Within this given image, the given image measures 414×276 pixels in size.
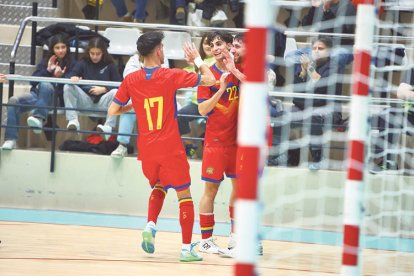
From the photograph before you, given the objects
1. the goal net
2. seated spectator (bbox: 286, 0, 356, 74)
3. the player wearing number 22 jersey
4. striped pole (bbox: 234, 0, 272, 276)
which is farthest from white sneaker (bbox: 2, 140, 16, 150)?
striped pole (bbox: 234, 0, 272, 276)

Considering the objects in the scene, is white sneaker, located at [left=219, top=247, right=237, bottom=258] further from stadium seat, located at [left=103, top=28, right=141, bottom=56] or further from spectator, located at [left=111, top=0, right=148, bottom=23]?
spectator, located at [left=111, top=0, right=148, bottom=23]

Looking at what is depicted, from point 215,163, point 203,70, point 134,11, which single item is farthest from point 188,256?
point 134,11

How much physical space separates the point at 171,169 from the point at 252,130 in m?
3.57

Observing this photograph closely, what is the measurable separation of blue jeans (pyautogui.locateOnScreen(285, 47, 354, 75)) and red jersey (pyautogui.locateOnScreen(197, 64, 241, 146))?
491 mm

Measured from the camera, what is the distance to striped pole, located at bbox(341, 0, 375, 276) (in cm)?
390

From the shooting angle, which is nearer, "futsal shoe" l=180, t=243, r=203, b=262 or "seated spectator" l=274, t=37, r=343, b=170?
"futsal shoe" l=180, t=243, r=203, b=262

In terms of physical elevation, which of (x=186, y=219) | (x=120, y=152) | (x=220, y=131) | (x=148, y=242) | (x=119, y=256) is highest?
(x=220, y=131)

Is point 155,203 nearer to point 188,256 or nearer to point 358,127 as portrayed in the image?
point 188,256

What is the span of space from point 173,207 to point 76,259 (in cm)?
273

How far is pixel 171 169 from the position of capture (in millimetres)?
6664

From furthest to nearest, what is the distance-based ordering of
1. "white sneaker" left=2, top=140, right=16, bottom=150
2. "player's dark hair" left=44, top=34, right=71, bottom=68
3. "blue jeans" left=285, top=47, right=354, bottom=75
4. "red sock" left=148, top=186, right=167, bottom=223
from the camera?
1. "player's dark hair" left=44, top=34, right=71, bottom=68
2. "white sneaker" left=2, top=140, right=16, bottom=150
3. "blue jeans" left=285, top=47, right=354, bottom=75
4. "red sock" left=148, top=186, right=167, bottom=223

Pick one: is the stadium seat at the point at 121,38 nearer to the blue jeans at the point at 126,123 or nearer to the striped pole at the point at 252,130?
the blue jeans at the point at 126,123

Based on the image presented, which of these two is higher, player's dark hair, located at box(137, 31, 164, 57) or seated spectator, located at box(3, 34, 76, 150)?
player's dark hair, located at box(137, 31, 164, 57)

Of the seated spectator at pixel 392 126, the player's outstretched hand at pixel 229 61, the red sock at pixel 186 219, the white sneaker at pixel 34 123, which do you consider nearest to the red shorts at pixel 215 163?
the red sock at pixel 186 219
